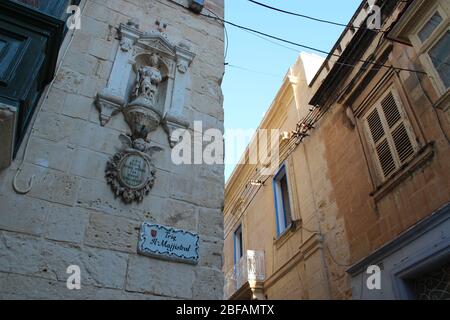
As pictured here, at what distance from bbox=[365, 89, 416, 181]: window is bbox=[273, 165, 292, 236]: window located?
3.11 m

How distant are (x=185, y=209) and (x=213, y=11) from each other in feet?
10.9

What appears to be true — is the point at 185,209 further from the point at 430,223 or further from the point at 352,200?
the point at 352,200

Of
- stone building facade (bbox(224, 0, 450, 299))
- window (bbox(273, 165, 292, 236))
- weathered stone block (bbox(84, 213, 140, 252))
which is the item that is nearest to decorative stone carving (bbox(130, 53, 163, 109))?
weathered stone block (bbox(84, 213, 140, 252))

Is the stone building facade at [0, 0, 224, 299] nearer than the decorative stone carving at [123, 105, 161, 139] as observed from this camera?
Yes

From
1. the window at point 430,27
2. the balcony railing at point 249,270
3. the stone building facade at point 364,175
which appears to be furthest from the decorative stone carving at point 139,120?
the balcony railing at point 249,270

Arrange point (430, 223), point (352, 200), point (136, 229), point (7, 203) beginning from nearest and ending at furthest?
point (7, 203)
point (136, 229)
point (430, 223)
point (352, 200)

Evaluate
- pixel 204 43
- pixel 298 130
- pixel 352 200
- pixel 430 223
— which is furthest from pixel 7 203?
pixel 298 130

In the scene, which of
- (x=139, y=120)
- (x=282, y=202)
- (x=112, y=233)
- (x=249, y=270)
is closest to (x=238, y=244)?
(x=249, y=270)

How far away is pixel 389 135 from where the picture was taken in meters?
5.92

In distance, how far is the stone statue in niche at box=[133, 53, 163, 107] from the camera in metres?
3.71

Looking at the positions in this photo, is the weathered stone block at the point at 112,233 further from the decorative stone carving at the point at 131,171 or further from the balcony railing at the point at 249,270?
the balcony railing at the point at 249,270

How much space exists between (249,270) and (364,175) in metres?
4.35

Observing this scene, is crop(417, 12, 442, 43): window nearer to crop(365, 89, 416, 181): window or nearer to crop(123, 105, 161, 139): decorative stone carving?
crop(365, 89, 416, 181): window

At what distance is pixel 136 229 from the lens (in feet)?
9.98
